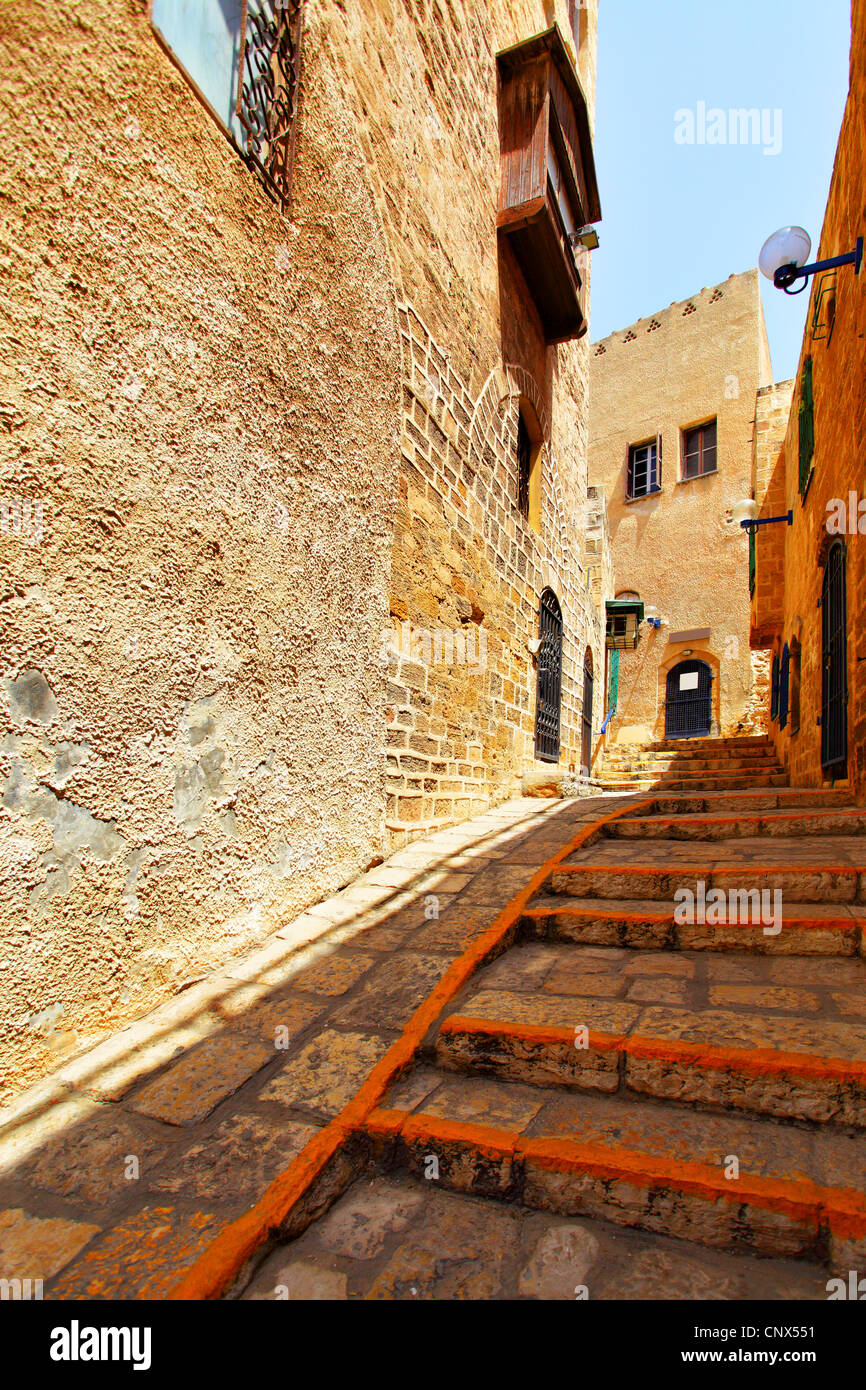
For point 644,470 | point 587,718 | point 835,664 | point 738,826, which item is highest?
point 644,470

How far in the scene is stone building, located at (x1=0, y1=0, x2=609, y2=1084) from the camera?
1.97 meters

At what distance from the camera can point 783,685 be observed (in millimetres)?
8141

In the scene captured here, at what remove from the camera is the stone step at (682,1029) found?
169cm

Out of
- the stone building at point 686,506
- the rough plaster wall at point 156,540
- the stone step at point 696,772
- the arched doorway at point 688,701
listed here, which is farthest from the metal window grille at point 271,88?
the arched doorway at point 688,701

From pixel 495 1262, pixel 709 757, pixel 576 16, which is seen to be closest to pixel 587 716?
pixel 709 757

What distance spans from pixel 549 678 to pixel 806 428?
3536mm

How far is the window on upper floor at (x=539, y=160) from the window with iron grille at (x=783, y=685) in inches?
179

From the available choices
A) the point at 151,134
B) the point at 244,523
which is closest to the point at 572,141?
the point at 151,134

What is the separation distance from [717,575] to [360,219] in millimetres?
13131

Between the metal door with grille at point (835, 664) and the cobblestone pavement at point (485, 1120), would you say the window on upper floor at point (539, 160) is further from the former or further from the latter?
the cobblestone pavement at point (485, 1120)

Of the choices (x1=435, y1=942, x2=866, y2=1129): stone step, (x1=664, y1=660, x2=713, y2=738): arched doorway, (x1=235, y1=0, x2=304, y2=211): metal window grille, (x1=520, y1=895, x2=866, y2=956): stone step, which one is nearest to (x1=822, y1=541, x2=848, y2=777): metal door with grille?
(x1=520, y1=895, x2=866, y2=956): stone step

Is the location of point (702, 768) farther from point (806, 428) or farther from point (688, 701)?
point (688, 701)

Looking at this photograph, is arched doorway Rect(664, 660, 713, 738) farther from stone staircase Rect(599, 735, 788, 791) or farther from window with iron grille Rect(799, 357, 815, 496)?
window with iron grille Rect(799, 357, 815, 496)

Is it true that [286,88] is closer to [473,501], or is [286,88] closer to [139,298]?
[139,298]
